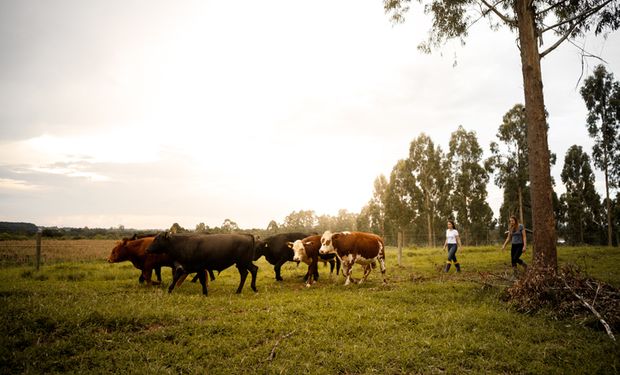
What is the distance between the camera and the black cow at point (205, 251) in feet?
33.6

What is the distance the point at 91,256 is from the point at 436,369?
70.1 feet

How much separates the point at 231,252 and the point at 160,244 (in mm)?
2317

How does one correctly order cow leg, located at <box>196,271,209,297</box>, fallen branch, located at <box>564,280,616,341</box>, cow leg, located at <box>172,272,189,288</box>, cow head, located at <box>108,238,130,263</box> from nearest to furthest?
fallen branch, located at <box>564,280,616,341</box> → cow leg, located at <box>196,271,209,297</box> → cow leg, located at <box>172,272,189,288</box> → cow head, located at <box>108,238,130,263</box>

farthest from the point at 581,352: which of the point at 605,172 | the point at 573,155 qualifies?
the point at 573,155

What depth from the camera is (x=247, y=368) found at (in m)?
4.93

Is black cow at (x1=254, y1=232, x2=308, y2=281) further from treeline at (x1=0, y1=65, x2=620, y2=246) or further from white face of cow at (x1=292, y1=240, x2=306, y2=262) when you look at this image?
treeline at (x1=0, y1=65, x2=620, y2=246)

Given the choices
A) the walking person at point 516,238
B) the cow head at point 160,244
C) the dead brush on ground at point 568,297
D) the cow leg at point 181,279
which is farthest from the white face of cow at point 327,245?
the walking person at point 516,238

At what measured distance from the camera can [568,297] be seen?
7.61 m

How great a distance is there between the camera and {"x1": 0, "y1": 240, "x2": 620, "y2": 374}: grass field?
16.5 feet

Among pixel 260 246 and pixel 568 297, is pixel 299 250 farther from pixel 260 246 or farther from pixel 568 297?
pixel 568 297

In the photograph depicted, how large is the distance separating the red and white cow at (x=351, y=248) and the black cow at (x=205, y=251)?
9.25ft

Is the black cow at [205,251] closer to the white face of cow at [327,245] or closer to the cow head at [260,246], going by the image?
the white face of cow at [327,245]

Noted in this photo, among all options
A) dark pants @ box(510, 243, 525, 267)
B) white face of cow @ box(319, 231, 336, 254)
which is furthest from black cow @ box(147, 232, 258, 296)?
dark pants @ box(510, 243, 525, 267)

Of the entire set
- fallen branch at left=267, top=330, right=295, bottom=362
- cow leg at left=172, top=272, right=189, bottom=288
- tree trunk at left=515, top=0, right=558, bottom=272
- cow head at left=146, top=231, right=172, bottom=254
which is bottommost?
fallen branch at left=267, top=330, right=295, bottom=362
